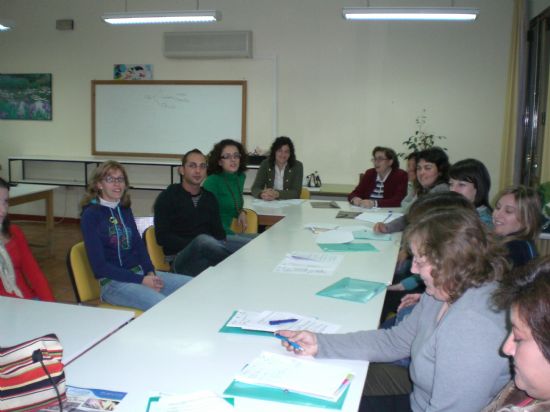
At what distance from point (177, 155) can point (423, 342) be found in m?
5.93

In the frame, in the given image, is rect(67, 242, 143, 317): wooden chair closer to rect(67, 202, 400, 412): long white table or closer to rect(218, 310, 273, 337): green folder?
rect(67, 202, 400, 412): long white table

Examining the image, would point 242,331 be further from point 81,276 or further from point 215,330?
Answer: point 81,276

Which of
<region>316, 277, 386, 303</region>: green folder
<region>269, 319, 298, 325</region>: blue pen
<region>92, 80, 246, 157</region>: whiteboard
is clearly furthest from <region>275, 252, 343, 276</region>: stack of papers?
<region>92, 80, 246, 157</region>: whiteboard

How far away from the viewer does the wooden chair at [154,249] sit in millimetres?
3209

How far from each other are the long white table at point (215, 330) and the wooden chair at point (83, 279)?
A: 61 centimetres

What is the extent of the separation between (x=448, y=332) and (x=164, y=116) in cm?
620

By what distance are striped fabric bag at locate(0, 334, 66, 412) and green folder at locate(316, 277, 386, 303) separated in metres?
1.17

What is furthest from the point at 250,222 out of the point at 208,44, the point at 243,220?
the point at 208,44

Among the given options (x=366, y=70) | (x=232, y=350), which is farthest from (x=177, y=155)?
(x=232, y=350)

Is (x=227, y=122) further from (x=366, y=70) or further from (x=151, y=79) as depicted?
(x=366, y=70)

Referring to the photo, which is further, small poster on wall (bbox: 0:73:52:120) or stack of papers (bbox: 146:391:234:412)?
small poster on wall (bbox: 0:73:52:120)

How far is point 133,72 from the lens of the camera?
7.07 meters

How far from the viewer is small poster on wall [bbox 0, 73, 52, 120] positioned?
7.44 metres

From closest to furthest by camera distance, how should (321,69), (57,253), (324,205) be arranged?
(324,205) < (57,253) < (321,69)
